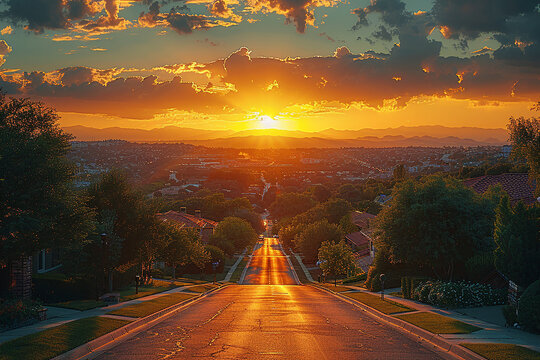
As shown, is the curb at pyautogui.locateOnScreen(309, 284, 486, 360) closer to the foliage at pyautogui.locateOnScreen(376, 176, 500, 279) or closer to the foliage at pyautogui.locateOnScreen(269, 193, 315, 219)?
the foliage at pyautogui.locateOnScreen(376, 176, 500, 279)

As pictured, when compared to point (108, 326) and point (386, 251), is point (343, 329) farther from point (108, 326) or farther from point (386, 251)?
point (386, 251)

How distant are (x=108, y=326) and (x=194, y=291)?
78.7 ft

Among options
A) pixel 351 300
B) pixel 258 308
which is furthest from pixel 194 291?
pixel 258 308

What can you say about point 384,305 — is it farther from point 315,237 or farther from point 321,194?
point 321,194

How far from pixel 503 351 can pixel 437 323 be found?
6050mm

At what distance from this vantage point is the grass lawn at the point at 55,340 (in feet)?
47.4

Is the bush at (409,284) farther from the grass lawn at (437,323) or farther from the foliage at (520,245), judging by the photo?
the foliage at (520,245)

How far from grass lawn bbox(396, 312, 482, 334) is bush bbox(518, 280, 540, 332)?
5.72 ft

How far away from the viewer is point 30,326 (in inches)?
787

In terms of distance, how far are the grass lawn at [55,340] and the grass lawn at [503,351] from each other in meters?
11.6

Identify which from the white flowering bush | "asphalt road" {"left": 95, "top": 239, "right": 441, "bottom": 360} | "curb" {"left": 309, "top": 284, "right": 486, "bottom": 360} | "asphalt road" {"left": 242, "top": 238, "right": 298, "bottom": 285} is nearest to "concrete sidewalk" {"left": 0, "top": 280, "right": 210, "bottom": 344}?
"asphalt road" {"left": 95, "top": 239, "right": 441, "bottom": 360}

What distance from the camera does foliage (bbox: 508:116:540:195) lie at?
2209 cm

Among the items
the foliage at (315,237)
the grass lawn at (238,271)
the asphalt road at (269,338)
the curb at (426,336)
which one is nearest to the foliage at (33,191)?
the asphalt road at (269,338)

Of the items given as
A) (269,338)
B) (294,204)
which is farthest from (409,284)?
(294,204)
